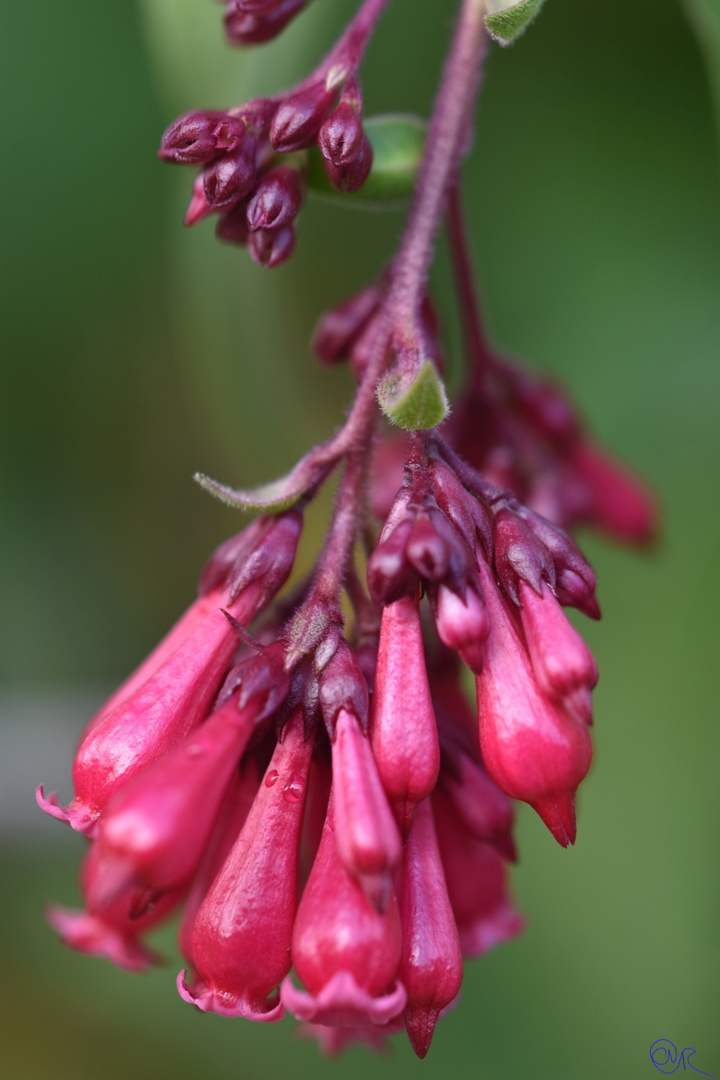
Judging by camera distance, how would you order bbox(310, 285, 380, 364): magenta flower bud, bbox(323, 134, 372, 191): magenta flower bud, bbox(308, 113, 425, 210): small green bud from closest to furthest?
1. bbox(323, 134, 372, 191): magenta flower bud
2. bbox(308, 113, 425, 210): small green bud
3. bbox(310, 285, 380, 364): magenta flower bud

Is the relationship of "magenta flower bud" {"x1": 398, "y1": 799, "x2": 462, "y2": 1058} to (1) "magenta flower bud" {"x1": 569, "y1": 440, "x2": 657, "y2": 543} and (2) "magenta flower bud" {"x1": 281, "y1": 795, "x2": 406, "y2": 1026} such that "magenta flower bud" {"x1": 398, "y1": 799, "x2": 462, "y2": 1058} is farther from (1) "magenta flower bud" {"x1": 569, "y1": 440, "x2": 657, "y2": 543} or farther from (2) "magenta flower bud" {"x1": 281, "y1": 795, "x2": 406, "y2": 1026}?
(1) "magenta flower bud" {"x1": 569, "y1": 440, "x2": 657, "y2": 543}

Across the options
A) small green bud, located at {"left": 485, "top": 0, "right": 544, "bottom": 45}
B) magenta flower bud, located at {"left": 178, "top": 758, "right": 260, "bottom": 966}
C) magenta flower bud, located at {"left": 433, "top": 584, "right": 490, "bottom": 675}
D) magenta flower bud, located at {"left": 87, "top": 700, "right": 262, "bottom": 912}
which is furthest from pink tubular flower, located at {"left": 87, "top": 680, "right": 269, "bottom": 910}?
small green bud, located at {"left": 485, "top": 0, "right": 544, "bottom": 45}

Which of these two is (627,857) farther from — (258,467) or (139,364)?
(139,364)

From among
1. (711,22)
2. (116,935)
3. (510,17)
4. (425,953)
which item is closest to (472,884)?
(425,953)


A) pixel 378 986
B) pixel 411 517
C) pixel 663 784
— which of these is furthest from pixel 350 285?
pixel 378 986

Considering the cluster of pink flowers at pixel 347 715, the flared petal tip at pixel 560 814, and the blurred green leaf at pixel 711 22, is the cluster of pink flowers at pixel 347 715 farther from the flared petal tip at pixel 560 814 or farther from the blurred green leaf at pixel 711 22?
the blurred green leaf at pixel 711 22
